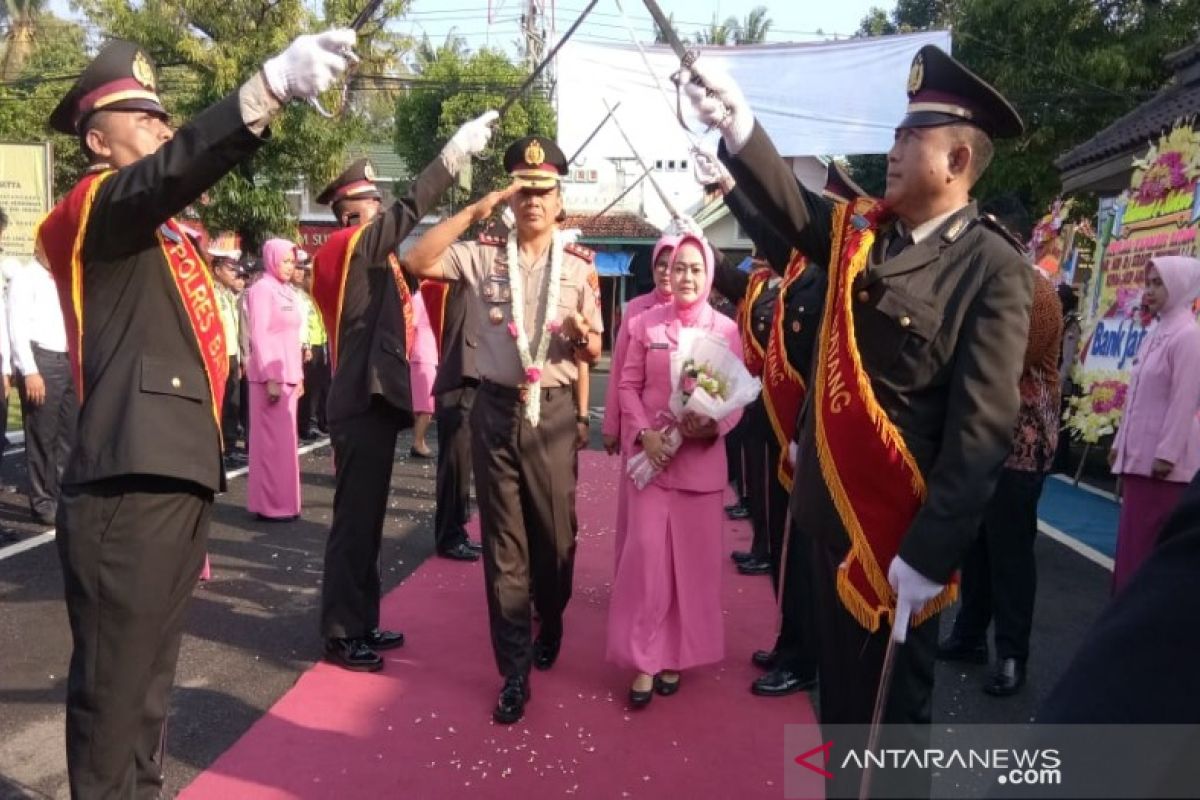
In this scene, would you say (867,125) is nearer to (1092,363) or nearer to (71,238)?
(1092,363)

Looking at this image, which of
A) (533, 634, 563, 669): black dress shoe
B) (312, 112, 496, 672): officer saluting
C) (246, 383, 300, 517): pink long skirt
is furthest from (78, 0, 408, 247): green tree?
(533, 634, 563, 669): black dress shoe

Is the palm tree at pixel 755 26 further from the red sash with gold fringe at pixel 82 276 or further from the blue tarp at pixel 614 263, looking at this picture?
the red sash with gold fringe at pixel 82 276

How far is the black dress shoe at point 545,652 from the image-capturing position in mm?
4078

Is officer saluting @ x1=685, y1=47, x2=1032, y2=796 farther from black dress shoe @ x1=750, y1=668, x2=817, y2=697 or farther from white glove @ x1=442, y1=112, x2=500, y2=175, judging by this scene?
white glove @ x1=442, y1=112, x2=500, y2=175

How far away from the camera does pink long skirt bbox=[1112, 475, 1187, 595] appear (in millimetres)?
4051

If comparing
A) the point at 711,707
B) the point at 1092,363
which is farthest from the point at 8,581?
the point at 1092,363

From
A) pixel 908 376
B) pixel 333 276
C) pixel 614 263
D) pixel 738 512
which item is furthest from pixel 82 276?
pixel 614 263

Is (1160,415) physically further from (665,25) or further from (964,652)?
(665,25)

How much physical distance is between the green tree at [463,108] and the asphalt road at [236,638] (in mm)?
15548

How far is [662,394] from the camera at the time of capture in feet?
13.0

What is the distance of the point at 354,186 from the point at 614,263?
20980 mm

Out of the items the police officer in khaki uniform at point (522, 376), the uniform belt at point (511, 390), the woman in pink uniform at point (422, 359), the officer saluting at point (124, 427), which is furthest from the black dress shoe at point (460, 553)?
the officer saluting at point (124, 427)

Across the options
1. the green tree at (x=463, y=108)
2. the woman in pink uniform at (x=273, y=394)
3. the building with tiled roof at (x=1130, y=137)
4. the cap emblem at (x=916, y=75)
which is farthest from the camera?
the green tree at (x=463, y=108)

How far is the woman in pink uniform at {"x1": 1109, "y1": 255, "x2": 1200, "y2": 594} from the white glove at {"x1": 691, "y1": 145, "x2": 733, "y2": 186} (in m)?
2.71
